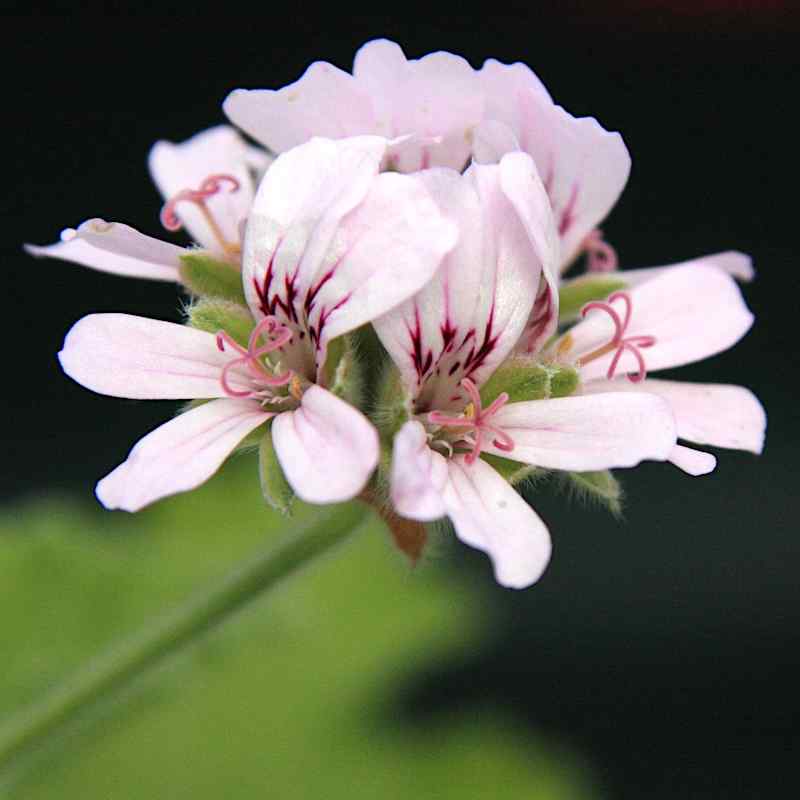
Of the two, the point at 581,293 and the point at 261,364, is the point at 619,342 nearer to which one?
the point at 581,293

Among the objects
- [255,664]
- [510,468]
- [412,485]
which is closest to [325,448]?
[412,485]

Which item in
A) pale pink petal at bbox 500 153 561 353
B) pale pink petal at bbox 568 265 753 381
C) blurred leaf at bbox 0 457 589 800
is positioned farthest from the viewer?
blurred leaf at bbox 0 457 589 800

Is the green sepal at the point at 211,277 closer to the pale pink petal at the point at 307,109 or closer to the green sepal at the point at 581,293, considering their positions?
the pale pink petal at the point at 307,109

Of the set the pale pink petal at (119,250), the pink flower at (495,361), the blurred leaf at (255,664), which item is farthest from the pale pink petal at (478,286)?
the blurred leaf at (255,664)

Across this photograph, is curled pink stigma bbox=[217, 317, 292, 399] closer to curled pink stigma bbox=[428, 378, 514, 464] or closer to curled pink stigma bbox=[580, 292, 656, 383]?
curled pink stigma bbox=[428, 378, 514, 464]

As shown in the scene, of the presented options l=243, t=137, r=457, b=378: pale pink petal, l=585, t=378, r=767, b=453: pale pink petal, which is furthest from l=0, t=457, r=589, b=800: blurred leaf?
l=243, t=137, r=457, b=378: pale pink petal

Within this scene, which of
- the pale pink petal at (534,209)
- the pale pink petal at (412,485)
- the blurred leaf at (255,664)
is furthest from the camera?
the blurred leaf at (255,664)
